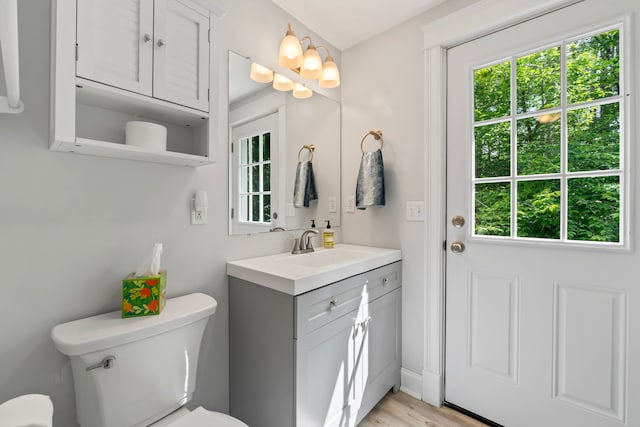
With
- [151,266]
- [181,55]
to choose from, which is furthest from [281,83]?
[151,266]

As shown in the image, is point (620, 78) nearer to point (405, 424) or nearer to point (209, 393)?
point (405, 424)

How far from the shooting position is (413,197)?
180 cm

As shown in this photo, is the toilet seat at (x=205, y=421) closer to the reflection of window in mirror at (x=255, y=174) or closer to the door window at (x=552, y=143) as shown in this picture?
the reflection of window in mirror at (x=255, y=174)

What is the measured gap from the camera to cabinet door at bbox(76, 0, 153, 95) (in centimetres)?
89

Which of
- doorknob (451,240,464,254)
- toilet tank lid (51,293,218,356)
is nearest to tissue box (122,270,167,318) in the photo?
toilet tank lid (51,293,218,356)

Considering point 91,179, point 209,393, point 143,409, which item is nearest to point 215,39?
point 91,179

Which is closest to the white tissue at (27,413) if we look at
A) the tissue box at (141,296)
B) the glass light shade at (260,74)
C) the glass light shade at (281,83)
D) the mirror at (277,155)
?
the tissue box at (141,296)

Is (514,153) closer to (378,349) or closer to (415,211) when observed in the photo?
(415,211)

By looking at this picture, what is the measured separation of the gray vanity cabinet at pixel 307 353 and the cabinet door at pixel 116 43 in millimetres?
945

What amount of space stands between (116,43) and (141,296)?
865 millimetres

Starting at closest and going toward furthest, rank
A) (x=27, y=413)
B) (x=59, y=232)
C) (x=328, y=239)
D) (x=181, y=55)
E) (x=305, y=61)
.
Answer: (x=27, y=413) → (x=59, y=232) → (x=181, y=55) → (x=305, y=61) → (x=328, y=239)

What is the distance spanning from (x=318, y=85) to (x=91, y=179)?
1451 millimetres

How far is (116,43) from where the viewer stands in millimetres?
959

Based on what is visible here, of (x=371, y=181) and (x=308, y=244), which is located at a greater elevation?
(x=371, y=181)
